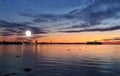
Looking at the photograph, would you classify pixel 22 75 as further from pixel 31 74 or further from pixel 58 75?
pixel 58 75

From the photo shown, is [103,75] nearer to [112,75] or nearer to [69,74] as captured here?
[112,75]

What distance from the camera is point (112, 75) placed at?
36.1m

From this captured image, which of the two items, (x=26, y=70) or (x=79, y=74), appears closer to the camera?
(x=79, y=74)

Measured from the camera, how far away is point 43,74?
120 feet

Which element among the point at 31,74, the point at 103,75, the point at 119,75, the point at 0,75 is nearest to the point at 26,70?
the point at 31,74

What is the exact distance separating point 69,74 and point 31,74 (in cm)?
740

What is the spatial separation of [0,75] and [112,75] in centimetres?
2114

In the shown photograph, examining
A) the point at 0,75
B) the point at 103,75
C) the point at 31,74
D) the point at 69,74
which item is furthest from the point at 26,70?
the point at 103,75

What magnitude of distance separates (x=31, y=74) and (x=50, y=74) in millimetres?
3696

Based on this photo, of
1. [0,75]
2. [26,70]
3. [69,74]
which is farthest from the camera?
[26,70]

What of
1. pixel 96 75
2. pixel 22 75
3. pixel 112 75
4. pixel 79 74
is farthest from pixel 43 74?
pixel 112 75

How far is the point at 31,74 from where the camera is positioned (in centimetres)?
3628

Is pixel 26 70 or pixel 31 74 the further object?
pixel 26 70

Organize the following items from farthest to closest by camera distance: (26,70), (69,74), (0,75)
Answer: (26,70), (69,74), (0,75)
